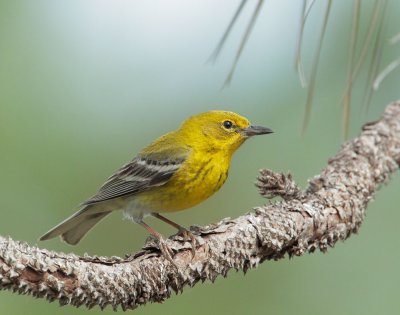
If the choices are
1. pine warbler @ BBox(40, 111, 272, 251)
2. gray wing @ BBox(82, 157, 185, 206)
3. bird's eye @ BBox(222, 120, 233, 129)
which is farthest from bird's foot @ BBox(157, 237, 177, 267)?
bird's eye @ BBox(222, 120, 233, 129)

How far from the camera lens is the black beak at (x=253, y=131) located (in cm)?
461

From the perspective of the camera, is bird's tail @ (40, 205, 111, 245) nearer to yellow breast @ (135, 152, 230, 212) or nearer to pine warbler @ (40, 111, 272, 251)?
pine warbler @ (40, 111, 272, 251)

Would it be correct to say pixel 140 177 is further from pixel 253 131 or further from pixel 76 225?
pixel 253 131

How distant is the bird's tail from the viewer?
4332 millimetres

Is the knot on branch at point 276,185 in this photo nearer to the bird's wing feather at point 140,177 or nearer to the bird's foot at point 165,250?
the bird's foot at point 165,250

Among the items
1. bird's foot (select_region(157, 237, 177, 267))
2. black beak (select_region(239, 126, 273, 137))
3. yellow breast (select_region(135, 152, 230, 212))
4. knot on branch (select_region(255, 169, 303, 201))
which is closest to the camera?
bird's foot (select_region(157, 237, 177, 267))

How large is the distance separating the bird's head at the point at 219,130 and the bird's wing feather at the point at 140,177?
→ 280 millimetres

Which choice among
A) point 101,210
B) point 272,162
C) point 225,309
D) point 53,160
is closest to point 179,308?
point 225,309

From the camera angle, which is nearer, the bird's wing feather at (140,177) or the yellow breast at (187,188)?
the yellow breast at (187,188)

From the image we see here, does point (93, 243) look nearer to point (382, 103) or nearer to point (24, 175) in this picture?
point (24, 175)

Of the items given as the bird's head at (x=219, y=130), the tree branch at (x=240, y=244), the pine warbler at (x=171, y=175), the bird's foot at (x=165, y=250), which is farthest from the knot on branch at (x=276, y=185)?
the bird's head at (x=219, y=130)

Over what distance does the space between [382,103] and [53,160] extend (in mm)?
2555

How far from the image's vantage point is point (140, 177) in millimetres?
4527

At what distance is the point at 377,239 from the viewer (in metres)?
5.14
